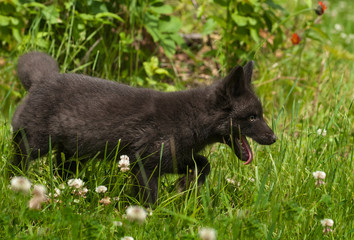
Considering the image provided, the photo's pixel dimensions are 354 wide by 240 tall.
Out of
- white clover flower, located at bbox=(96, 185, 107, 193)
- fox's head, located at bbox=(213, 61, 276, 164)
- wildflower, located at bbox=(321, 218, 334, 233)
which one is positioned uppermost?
fox's head, located at bbox=(213, 61, 276, 164)

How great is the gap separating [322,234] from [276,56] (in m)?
3.85

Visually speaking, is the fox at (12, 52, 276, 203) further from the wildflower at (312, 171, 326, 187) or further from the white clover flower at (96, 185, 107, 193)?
the wildflower at (312, 171, 326, 187)

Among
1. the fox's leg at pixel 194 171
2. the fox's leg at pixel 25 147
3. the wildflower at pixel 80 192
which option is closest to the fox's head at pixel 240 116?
Result: the fox's leg at pixel 194 171

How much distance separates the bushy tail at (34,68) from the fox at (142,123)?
4.5 inches

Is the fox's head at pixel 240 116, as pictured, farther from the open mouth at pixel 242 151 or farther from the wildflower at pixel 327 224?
the wildflower at pixel 327 224

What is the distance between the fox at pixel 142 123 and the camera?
12.1ft

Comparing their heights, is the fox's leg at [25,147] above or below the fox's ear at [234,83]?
below

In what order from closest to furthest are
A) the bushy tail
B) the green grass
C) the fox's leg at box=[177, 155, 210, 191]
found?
the green grass, the fox's leg at box=[177, 155, 210, 191], the bushy tail

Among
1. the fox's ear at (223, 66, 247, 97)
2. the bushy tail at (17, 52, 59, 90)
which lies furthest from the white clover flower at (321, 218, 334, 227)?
the bushy tail at (17, 52, 59, 90)

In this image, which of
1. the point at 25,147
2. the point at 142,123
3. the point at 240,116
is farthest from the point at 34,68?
the point at 240,116

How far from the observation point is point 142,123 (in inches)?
147

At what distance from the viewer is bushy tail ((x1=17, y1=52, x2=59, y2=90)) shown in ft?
13.6

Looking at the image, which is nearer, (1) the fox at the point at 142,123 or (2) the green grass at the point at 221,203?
(2) the green grass at the point at 221,203

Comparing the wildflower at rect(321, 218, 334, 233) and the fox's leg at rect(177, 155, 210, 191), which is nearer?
the wildflower at rect(321, 218, 334, 233)
